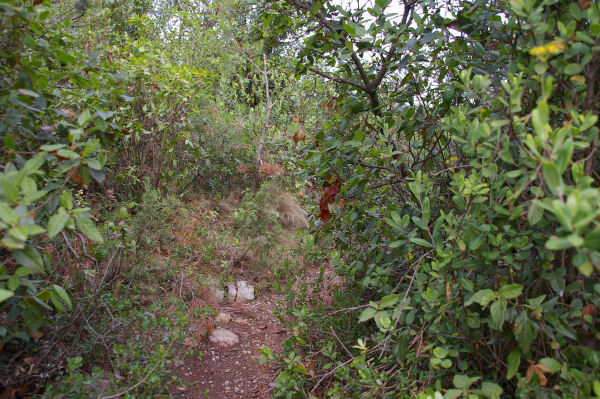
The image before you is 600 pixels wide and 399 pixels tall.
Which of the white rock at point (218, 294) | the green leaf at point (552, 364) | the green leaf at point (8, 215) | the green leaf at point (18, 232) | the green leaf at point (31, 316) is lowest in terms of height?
the white rock at point (218, 294)

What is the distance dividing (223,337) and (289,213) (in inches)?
101

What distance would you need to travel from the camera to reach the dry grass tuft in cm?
616

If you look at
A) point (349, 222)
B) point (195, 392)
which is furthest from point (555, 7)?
point (195, 392)

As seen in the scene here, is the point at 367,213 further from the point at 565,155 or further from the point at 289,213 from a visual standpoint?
the point at 289,213

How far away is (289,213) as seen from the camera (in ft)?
20.1

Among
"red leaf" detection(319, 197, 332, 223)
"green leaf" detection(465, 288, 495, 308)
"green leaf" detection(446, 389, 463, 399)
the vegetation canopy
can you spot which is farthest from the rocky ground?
"green leaf" detection(465, 288, 495, 308)

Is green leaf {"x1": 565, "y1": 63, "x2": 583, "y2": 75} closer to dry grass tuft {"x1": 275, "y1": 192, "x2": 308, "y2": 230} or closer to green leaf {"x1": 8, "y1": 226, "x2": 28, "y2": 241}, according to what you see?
green leaf {"x1": 8, "y1": 226, "x2": 28, "y2": 241}

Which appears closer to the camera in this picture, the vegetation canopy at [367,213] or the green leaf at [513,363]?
the vegetation canopy at [367,213]

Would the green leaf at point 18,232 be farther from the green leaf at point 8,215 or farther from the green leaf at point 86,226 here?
the green leaf at point 86,226

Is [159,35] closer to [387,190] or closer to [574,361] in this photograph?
[387,190]

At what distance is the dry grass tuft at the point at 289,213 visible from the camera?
6.16 metres

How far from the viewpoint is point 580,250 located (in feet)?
3.67

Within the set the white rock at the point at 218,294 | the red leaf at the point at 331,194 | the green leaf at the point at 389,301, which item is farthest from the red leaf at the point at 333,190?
the white rock at the point at 218,294

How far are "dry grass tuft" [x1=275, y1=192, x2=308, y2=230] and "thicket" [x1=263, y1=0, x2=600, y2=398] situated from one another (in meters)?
3.14
